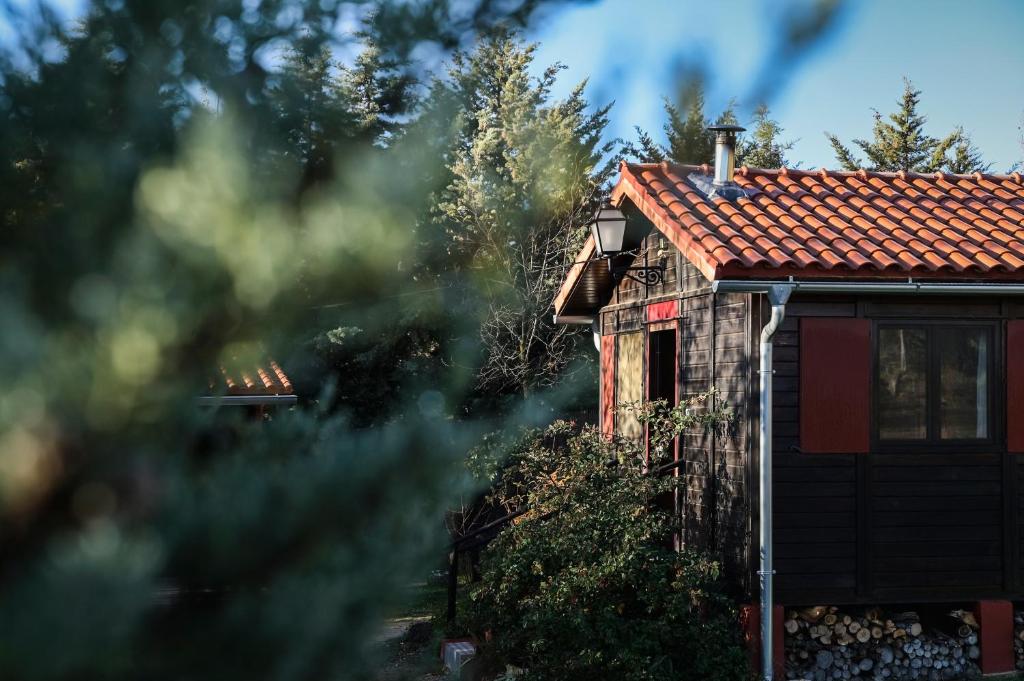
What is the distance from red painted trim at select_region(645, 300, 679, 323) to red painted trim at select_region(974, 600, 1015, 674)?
126 inches

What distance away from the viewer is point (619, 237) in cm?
893

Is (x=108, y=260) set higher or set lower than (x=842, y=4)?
lower

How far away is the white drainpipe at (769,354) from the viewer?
22.0ft

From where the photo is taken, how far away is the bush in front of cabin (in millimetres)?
6465

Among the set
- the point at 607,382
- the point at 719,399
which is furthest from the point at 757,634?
the point at 607,382

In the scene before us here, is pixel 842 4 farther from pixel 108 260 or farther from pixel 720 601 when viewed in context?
pixel 720 601

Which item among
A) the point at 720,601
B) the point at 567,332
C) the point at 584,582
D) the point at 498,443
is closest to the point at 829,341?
the point at 720,601

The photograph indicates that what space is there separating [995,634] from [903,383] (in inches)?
73.3

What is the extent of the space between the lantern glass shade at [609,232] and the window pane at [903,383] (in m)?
2.45

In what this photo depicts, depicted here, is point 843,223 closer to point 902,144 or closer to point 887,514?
point 887,514

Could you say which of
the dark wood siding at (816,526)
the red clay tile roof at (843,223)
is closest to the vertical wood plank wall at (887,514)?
the dark wood siding at (816,526)

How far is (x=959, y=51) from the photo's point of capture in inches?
34.3

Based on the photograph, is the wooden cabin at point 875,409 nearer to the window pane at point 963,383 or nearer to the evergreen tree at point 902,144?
the window pane at point 963,383

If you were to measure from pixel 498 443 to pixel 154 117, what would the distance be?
438 mm
